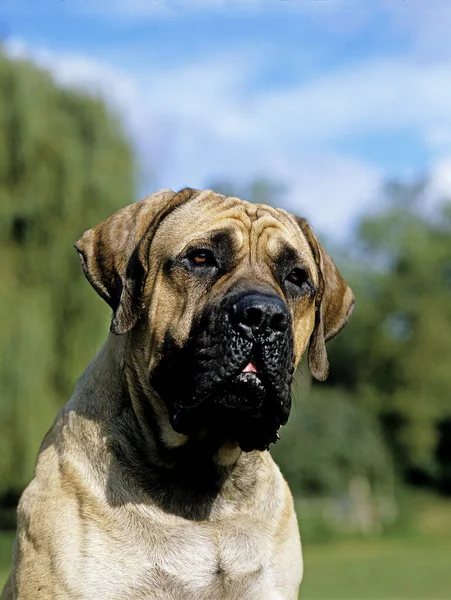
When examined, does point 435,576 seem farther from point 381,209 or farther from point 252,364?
point 381,209

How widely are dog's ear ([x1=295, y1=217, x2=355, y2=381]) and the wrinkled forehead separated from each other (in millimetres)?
94

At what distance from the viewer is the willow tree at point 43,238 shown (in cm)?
1730

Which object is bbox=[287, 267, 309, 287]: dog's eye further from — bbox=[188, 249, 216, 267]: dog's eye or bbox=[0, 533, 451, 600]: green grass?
bbox=[0, 533, 451, 600]: green grass

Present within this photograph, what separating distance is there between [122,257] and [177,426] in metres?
0.76

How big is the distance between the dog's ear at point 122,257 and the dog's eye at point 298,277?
628mm

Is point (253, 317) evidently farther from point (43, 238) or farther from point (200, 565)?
point (43, 238)

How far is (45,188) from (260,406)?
47.5 ft

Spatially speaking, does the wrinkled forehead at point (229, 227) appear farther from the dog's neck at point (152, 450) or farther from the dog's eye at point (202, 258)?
the dog's neck at point (152, 450)

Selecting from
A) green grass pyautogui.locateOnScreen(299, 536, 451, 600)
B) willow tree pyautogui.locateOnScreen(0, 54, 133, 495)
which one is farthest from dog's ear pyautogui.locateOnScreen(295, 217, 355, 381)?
green grass pyautogui.locateOnScreen(299, 536, 451, 600)

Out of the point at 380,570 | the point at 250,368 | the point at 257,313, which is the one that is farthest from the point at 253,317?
the point at 380,570

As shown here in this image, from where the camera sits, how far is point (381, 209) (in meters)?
56.3

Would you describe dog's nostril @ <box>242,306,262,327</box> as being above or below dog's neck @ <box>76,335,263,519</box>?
above

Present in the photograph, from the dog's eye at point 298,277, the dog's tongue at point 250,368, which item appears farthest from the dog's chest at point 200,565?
the dog's eye at point 298,277

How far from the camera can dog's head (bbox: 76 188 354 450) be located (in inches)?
148
